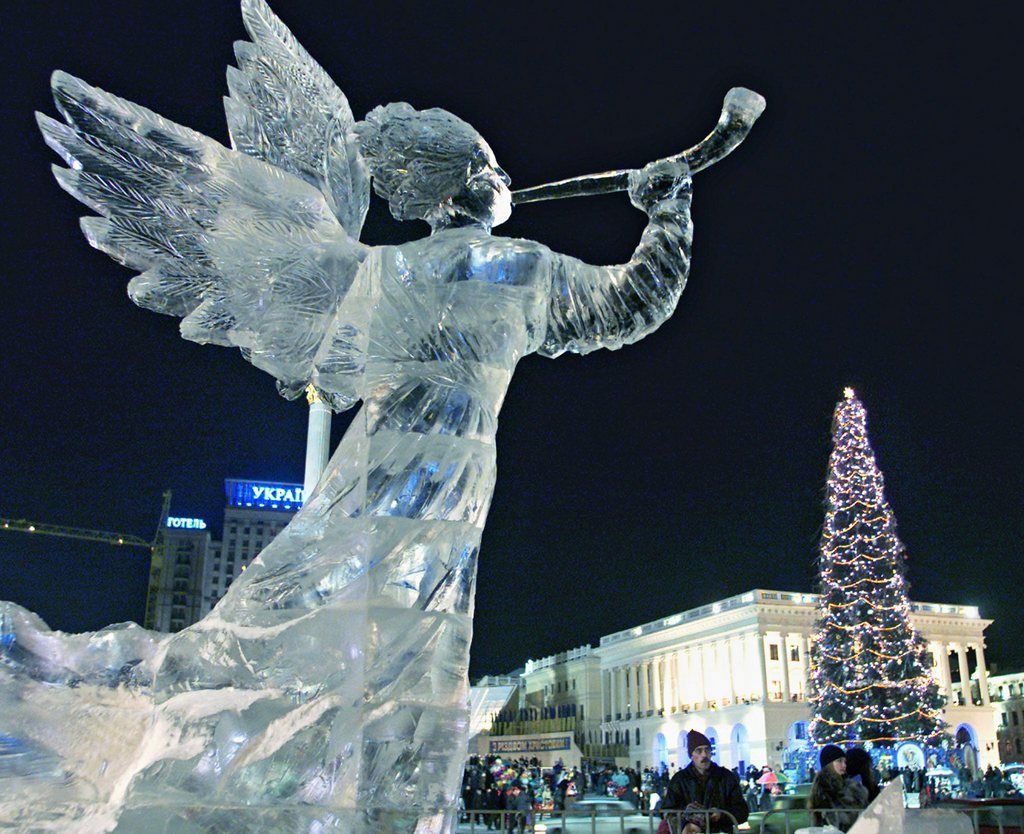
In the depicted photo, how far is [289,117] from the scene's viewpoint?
9.40ft

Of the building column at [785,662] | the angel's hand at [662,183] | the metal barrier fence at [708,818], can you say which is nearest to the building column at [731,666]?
the building column at [785,662]

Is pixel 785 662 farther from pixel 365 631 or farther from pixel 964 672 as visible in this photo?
pixel 365 631

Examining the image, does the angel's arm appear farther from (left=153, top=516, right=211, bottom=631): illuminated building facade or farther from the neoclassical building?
(left=153, top=516, right=211, bottom=631): illuminated building facade

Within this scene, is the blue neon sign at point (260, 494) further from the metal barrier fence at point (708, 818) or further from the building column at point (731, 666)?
the metal barrier fence at point (708, 818)

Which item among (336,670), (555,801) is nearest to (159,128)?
(336,670)

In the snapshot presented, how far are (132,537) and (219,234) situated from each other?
86189mm

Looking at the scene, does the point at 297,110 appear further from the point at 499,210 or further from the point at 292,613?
the point at 292,613

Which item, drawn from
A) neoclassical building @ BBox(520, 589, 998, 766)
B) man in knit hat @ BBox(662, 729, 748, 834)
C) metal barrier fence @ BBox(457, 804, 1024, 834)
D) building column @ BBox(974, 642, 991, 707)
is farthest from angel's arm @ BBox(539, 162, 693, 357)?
building column @ BBox(974, 642, 991, 707)

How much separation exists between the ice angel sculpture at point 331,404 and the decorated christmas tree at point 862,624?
25.4m

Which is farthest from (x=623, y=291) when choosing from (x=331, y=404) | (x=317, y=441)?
(x=317, y=441)

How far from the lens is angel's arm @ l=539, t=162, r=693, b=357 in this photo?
2645 mm

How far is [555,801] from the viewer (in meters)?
16.9

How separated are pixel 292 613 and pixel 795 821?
7733 mm

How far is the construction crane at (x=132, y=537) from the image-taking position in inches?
2940
